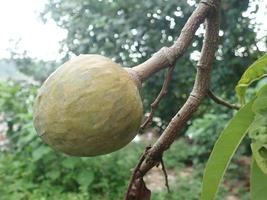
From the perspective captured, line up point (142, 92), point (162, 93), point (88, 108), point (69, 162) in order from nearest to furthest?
point (88, 108) → point (162, 93) → point (69, 162) → point (142, 92)

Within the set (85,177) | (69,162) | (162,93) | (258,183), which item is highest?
(162,93)

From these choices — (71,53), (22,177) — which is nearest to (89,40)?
(71,53)

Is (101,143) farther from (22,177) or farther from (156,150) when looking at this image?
(22,177)

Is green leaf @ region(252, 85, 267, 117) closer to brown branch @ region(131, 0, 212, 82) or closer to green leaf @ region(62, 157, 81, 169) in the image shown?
brown branch @ region(131, 0, 212, 82)

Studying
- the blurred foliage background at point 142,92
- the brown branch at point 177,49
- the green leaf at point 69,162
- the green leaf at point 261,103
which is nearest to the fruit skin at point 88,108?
the brown branch at point 177,49

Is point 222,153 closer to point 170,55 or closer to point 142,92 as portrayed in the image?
point 170,55

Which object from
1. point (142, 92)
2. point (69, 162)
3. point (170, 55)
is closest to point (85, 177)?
point (69, 162)
